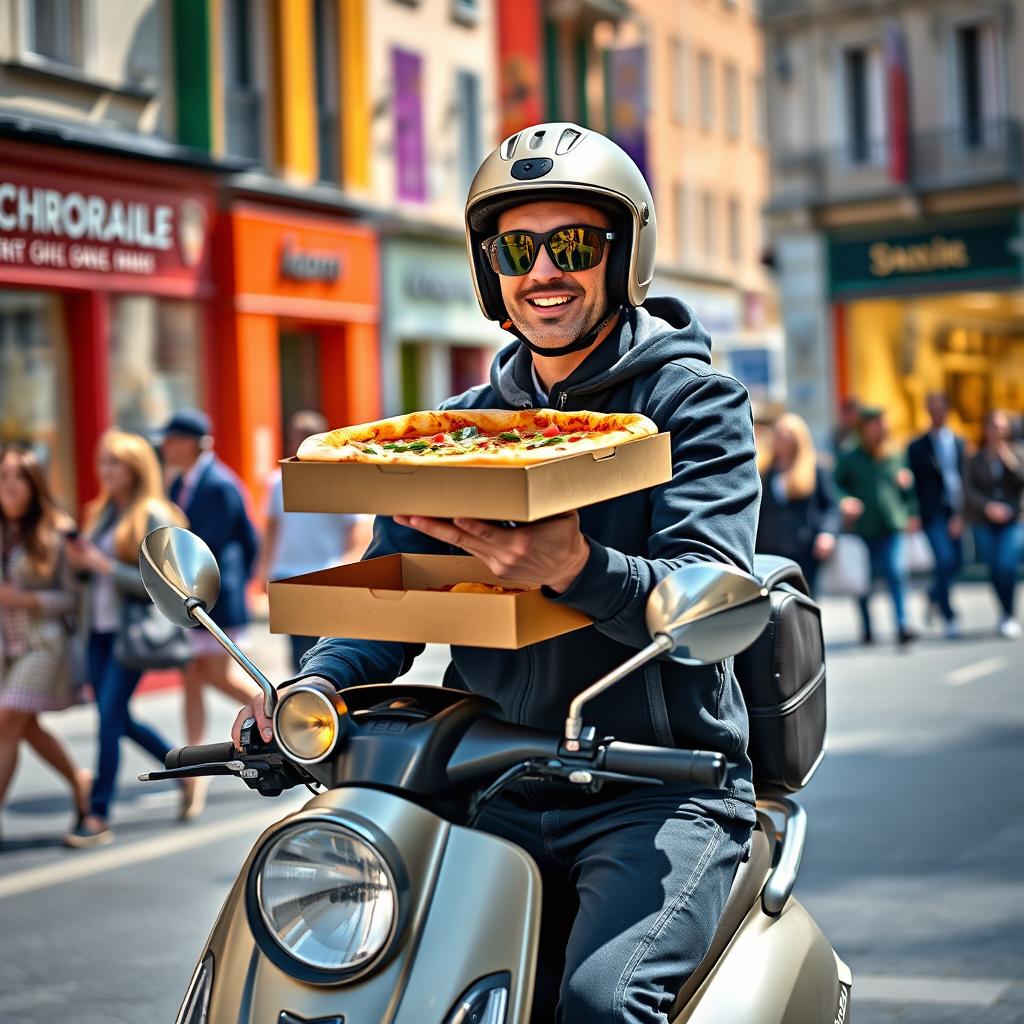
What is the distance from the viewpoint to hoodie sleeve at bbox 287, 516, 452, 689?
285 centimetres

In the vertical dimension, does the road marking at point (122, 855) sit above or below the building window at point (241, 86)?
below

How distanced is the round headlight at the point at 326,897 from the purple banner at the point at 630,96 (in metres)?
29.5

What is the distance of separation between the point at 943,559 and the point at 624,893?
499 inches

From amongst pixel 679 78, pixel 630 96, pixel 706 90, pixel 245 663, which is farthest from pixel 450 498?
pixel 706 90

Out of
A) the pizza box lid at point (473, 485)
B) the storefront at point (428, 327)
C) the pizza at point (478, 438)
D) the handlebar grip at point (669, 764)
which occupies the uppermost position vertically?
the storefront at point (428, 327)

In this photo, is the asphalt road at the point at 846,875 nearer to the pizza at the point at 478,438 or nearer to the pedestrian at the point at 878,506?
the pizza at the point at 478,438

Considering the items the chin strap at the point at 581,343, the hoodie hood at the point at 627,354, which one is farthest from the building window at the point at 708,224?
the chin strap at the point at 581,343

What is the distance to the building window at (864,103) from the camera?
103 ft

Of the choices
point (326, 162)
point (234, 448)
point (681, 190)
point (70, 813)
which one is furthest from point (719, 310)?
point (70, 813)

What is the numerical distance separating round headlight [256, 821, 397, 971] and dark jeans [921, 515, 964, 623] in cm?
1276

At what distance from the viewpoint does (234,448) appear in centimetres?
2045

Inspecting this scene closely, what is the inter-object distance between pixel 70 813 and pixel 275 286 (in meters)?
13.3

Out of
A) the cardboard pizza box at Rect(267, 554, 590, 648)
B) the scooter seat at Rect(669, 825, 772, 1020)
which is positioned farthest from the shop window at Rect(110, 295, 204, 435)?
the cardboard pizza box at Rect(267, 554, 590, 648)

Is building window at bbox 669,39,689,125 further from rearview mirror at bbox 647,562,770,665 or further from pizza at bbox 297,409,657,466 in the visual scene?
rearview mirror at bbox 647,562,770,665
